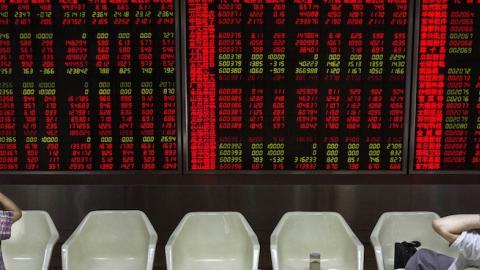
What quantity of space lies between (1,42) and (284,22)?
2656 millimetres

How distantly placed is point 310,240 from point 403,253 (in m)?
0.79

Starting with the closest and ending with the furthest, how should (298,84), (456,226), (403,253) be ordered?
(456,226) → (403,253) → (298,84)

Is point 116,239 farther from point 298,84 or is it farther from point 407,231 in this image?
point 407,231

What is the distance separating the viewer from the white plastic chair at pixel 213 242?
4582 mm

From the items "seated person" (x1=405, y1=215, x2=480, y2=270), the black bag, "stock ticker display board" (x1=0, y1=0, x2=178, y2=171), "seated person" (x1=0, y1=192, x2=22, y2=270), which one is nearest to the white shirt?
"seated person" (x1=405, y1=215, x2=480, y2=270)

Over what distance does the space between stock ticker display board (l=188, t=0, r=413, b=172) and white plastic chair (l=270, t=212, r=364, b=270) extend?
2.98ft

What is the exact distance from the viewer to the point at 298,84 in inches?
210

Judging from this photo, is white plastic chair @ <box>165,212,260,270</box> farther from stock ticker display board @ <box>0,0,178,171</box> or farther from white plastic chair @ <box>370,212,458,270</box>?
white plastic chair @ <box>370,212,458,270</box>

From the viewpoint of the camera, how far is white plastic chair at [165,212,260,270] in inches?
180

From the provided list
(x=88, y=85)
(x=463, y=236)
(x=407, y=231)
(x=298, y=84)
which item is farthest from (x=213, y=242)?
(x=463, y=236)

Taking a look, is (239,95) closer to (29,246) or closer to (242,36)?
(242,36)

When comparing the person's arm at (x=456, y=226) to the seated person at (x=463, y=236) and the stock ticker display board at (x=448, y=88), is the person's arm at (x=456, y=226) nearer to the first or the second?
the seated person at (x=463, y=236)

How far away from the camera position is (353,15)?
17.2 ft

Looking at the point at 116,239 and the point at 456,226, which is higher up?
the point at 456,226
